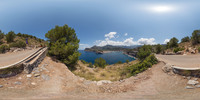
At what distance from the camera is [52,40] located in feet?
37.9

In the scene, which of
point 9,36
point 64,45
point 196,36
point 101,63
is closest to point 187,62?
point 64,45

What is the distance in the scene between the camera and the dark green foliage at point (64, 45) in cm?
1009

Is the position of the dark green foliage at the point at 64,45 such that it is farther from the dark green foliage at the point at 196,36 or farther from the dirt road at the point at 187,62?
the dark green foliage at the point at 196,36

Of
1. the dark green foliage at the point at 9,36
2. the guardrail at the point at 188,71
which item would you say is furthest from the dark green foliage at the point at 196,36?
the dark green foliage at the point at 9,36

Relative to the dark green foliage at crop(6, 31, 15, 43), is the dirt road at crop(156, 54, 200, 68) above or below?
below

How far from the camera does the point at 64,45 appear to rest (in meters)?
11.0

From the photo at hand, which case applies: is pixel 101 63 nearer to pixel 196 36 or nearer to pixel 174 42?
pixel 196 36

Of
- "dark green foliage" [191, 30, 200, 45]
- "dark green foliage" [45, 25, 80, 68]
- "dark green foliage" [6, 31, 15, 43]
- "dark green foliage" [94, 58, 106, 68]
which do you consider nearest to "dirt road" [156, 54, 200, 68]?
"dark green foliage" [45, 25, 80, 68]

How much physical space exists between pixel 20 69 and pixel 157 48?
33469mm

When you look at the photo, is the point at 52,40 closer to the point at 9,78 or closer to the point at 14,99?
the point at 9,78

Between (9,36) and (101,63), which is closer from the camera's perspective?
(9,36)

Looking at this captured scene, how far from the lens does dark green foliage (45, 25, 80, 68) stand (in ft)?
33.1

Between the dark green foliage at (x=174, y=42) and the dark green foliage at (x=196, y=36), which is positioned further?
the dark green foliage at (x=174, y=42)

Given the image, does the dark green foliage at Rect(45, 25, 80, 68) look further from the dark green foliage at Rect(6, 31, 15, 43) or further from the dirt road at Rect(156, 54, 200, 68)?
the dark green foliage at Rect(6, 31, 15, 43)
